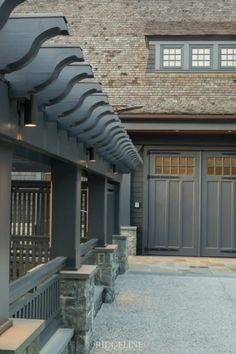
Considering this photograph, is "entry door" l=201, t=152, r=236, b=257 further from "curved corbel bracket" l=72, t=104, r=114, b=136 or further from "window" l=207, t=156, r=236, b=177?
"curved corbel bracket" l=72, t=104, r=114, b=136

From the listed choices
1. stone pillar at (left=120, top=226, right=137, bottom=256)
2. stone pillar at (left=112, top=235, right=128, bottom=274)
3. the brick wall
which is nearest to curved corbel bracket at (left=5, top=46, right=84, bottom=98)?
stone pillar at (left=112, top=235, right=128, bottom=274)

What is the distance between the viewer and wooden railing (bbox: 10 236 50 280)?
20.2 ft

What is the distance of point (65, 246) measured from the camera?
537 cm

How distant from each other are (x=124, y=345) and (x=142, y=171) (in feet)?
30.0

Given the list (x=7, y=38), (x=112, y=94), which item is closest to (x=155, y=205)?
(x=112, y=94)

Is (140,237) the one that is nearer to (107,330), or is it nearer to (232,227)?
(232,227)

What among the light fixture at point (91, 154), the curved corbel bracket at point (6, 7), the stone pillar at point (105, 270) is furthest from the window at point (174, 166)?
the curved corbel bracket at point (6, 7)

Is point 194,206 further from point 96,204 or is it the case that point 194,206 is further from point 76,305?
point 76,305

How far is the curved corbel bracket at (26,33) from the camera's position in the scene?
2262mm

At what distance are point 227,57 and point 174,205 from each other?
443 centimetres

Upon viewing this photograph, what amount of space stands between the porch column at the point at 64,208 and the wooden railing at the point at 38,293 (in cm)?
16

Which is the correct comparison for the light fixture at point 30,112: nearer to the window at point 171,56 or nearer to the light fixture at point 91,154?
the light fixture at point 91,154

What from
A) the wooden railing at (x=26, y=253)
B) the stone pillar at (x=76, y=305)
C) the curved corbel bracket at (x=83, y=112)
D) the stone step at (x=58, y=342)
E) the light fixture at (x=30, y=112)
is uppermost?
the curved corbel bracket at (x=83, y=112)

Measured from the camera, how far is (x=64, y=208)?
210 inches
